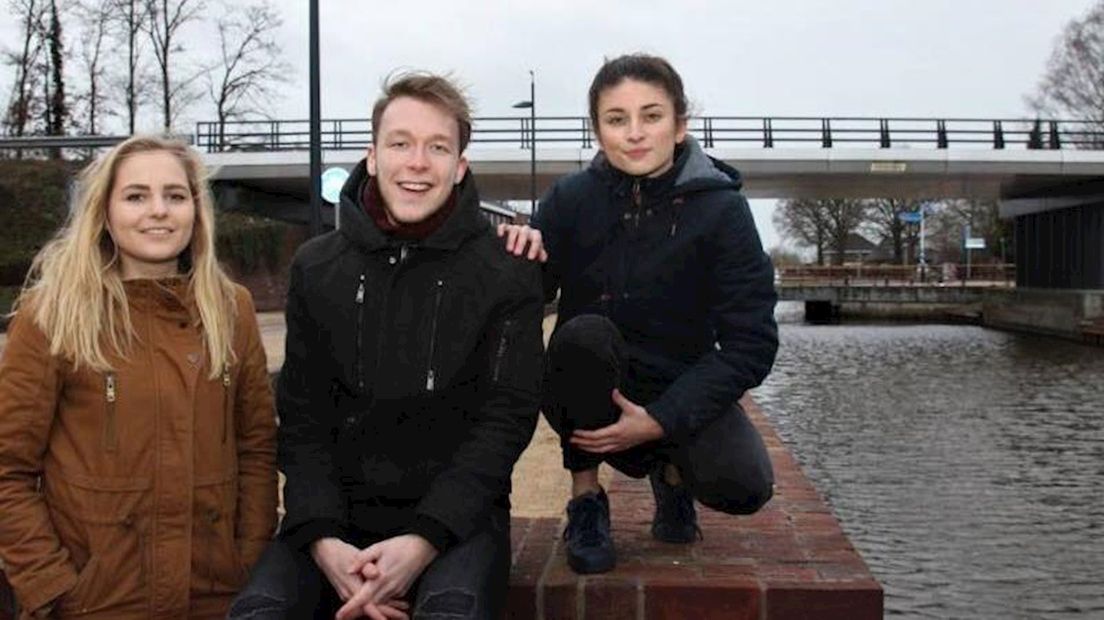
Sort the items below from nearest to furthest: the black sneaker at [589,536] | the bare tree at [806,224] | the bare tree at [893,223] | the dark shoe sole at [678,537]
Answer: the black sneaker at [589,536]
the dark shoe sole at [678,537]
the bare tree at [893,223]
the bare tree at [806,224]

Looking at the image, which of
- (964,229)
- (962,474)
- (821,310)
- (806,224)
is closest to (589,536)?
(962,474)

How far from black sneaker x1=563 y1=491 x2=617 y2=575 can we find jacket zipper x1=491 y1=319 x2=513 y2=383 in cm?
64

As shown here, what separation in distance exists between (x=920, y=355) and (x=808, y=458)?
1509 centimetres

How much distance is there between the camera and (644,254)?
3.26m

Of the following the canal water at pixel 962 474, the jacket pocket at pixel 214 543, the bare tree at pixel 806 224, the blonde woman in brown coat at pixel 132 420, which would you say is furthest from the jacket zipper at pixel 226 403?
the bare tree at pixel 806 224

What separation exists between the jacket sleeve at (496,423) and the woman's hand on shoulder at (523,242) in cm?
6

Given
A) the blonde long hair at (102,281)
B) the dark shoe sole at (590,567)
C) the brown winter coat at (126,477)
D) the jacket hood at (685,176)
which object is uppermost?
the jacket hood at (685,176)

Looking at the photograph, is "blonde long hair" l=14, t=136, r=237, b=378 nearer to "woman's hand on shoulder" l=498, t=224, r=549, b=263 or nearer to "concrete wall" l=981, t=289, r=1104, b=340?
"woman's hand on shoulder" l=498, t=224, r=549, b=263

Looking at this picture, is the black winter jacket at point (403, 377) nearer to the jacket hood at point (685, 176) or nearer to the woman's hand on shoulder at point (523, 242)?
the woman's hand on shoulder at point (523, 242)

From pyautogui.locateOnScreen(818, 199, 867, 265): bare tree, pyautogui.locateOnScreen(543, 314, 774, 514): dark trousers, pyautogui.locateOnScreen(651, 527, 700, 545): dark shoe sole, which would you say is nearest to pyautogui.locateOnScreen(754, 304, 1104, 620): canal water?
pyautogui.locateOnScreen(651, 527, 700, 545): dark shoe sole

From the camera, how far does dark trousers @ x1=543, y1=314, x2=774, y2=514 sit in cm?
299

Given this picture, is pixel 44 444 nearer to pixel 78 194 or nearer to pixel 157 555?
pixel 157 555

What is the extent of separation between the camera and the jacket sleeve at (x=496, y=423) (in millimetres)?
2643

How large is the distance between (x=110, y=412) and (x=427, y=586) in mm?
883
